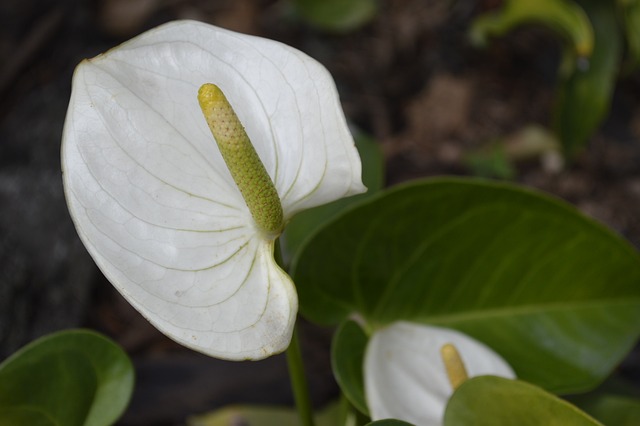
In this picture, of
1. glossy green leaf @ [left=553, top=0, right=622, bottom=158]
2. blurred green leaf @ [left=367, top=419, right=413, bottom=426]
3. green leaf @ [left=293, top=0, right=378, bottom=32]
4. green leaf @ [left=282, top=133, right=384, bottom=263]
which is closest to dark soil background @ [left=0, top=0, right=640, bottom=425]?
green leaf @ [left=293, top=0, right=378, bottom=32]

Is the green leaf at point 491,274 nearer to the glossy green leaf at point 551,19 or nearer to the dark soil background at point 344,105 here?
the dark soil background at point 344,105

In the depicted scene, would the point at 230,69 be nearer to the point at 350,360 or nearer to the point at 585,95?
the point at 350,360

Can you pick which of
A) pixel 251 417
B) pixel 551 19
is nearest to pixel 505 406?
pixel 251 417

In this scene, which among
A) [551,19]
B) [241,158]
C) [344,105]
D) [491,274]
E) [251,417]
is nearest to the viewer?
[241,158]

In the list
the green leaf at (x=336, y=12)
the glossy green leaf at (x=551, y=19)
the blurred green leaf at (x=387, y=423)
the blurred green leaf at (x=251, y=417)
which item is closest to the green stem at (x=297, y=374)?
the blurred green leaf at (x=387, y=423)

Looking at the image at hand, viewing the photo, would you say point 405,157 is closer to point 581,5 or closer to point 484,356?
point 581,5

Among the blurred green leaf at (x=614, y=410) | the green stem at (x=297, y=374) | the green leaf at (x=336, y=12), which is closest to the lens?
the green stem at (x=297, y=374)

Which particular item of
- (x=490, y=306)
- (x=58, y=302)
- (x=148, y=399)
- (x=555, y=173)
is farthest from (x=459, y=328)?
(x=555, y=173)

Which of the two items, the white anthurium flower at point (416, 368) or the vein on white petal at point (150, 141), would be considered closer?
the vein on white petal at point (150, 141)

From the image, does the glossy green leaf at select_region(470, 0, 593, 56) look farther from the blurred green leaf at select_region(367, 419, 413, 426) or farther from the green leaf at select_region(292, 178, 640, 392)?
the blurred green leaf at select_region(367, 419, 413, 426)
